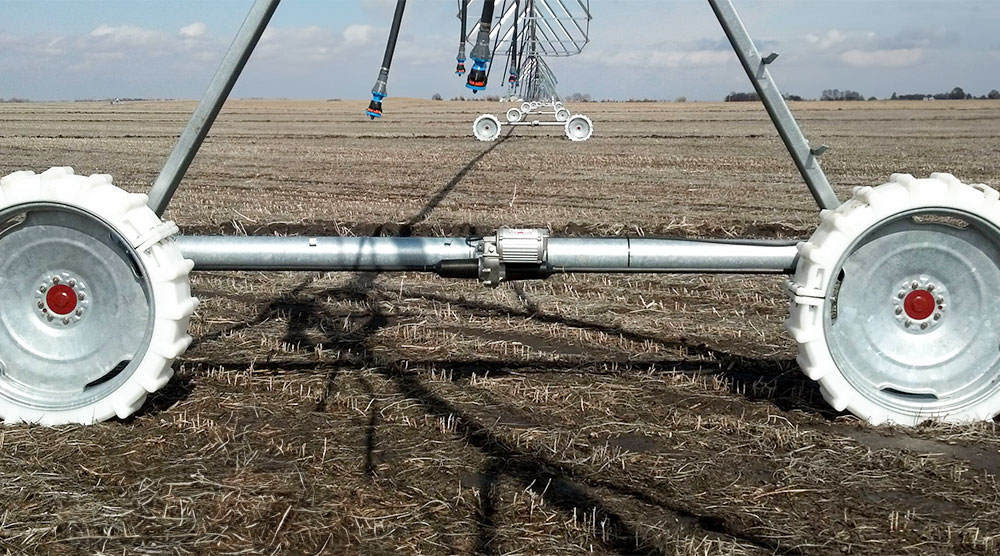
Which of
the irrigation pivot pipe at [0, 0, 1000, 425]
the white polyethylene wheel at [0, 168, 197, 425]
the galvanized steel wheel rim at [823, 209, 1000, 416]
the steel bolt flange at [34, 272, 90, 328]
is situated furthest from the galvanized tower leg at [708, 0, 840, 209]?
the steel bolt flange at [34, 272, 90, 328]

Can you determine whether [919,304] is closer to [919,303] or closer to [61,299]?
[919,303]

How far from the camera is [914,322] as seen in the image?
4270 mm

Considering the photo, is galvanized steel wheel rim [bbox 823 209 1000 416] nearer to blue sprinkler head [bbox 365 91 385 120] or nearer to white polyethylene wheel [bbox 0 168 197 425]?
blue sprinkler head [bbox 365 91 385 120]

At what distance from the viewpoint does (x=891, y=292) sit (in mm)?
4270

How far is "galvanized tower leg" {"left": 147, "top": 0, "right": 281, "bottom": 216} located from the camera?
4113 mm

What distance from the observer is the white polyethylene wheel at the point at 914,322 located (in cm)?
415

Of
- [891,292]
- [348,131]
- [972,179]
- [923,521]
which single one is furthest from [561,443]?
[348,131]

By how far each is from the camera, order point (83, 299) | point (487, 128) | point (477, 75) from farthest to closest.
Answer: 1. point (487, 128)
2. point (477, 75)
3. point (83, 299)

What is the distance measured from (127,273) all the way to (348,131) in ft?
96.0

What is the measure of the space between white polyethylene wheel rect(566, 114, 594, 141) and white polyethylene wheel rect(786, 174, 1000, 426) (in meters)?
22.8

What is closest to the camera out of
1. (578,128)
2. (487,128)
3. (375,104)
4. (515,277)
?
(515,277)

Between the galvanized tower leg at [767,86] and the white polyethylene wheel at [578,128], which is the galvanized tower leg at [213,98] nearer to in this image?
the galvanized tower leg at [767,86]

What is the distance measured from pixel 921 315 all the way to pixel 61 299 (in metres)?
4.21

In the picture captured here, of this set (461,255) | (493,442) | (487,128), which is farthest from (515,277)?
(487,128)
